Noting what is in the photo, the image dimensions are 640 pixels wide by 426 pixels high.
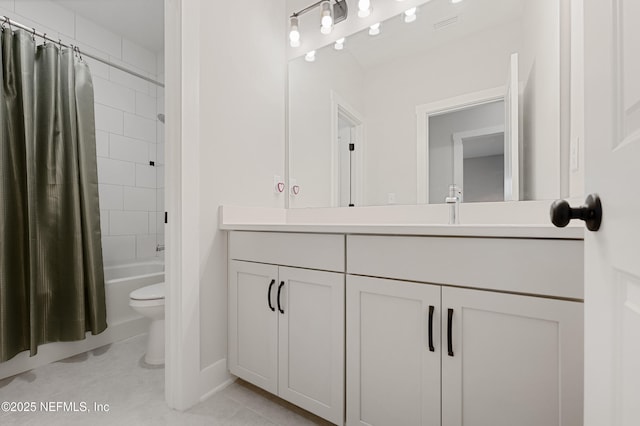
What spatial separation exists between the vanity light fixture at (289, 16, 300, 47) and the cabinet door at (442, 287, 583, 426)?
1.80 m

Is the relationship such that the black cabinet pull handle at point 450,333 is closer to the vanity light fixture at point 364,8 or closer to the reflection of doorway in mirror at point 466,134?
the reflection of doorway in mirror at point 466,134

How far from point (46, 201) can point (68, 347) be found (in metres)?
0.92

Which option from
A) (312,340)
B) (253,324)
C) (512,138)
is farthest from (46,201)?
(512,138)

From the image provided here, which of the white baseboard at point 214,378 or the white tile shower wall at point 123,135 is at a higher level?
the white tile shower wall at point 123,135

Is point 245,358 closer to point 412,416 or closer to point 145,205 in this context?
point 412,416

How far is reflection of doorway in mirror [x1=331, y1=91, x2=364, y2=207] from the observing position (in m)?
1.77

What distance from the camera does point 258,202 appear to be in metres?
1.80

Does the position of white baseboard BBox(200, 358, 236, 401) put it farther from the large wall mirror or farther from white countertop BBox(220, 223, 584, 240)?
the large wall mirror

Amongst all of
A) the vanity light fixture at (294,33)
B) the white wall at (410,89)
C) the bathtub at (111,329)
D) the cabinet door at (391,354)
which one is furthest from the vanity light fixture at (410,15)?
the bathtub at (111,329)

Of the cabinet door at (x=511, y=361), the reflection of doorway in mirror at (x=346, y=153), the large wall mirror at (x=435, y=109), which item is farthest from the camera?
the reflection of doorway in mirror at (x=346, y=153)

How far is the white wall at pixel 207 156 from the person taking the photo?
1.37 m

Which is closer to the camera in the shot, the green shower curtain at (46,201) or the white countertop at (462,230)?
the white countertop at (462,230)

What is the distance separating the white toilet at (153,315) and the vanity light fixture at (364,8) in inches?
80.5

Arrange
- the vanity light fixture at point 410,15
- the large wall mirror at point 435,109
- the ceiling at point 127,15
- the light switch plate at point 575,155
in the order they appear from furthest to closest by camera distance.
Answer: the ceiling at point 127,15
the vanity light fixture at point 410,15
the large wall mirror at point 435,109
the light switch plate at point 575,155
